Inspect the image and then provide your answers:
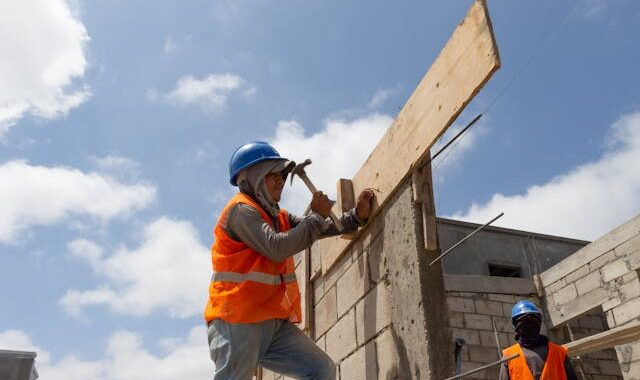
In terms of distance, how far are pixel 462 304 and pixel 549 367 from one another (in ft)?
16.9

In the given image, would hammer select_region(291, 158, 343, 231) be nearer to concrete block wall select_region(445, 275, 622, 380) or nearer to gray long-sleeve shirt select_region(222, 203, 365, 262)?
gray long-sleeve shirt select_region(222, 203, 365, 262)

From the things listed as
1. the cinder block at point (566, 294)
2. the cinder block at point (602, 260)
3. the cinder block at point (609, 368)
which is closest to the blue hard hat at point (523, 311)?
the cinder block at point (602, 260)

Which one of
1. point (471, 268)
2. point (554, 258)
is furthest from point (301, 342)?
point (554, 258)

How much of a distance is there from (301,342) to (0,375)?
186 inches

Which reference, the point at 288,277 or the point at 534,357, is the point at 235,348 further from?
the point at 534,357

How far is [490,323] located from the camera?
851 cm

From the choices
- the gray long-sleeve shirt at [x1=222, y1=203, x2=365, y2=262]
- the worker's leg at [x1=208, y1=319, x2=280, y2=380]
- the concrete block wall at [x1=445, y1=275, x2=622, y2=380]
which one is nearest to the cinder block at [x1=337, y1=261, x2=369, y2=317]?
the gray long-sleeve shirt at [x1=222, y1=203, x2=365, y2=262]

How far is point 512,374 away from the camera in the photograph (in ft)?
11.8

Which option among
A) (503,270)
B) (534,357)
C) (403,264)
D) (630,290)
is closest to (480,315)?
(630,290)

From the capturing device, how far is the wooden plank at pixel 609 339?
9.49 ft

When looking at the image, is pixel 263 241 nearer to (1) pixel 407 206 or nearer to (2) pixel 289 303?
(2) pixel 289 303

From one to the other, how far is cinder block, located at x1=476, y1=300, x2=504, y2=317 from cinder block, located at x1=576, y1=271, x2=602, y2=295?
1.13 metres

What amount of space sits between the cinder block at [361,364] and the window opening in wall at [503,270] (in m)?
8.51

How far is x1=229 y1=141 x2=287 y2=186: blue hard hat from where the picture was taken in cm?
319
